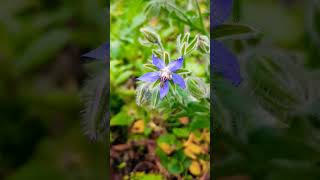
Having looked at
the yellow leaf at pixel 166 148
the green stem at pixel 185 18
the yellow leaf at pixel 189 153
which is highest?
the green stem at pixel 185 18

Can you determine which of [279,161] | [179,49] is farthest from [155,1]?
[279,161]

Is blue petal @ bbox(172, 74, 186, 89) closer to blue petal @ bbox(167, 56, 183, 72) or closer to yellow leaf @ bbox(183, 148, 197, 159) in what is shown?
blue petal @ bbox(167, 56, 183, 72)

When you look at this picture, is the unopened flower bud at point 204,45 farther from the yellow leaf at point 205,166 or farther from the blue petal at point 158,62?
the yellow leaf at point 205,166

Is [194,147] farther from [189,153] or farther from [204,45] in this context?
[204,45]

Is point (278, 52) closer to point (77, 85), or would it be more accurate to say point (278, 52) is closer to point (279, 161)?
point (279, 161)

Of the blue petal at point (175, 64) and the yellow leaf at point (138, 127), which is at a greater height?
the blue petal at point (175, 64)

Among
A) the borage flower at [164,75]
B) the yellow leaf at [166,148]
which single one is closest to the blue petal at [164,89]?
the borage flower at [164,75]

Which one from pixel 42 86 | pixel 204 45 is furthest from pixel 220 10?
pixel 42 86
